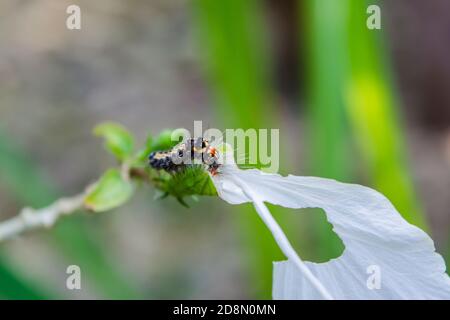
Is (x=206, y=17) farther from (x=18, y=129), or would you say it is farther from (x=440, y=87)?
(x=440, y=87)

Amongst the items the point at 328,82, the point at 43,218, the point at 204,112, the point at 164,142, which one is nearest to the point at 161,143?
the point at 164,142

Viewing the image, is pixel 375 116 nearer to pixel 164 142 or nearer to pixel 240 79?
pixel 240 79

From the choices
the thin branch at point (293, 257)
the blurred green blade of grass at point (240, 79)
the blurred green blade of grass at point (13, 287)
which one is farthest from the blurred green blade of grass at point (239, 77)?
the thin branch at point (293, 257)

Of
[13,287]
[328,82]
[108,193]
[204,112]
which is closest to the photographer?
[108,193]

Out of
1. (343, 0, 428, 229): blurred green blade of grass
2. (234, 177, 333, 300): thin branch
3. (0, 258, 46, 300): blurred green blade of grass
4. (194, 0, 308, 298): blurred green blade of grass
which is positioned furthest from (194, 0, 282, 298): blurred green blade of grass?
(234, 177, 333, 300): thin branch

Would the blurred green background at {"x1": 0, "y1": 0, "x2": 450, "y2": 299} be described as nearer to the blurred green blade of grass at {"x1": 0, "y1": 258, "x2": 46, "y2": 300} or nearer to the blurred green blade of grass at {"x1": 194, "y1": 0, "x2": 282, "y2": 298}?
the blurred green blade of grass at {"x1": 194, "y1": 0, "x2": 282, "y2": 298}

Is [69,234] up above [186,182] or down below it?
below

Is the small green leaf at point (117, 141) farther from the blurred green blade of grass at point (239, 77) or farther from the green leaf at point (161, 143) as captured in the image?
the blurred green blade of grass at point (239, 77)
